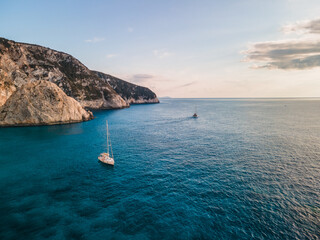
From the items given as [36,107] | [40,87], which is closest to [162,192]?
[36,107]

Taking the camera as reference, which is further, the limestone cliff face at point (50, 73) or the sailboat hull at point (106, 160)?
the limestone cliff face at point (50, 73)

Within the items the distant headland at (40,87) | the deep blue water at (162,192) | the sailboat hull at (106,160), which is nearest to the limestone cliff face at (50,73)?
the distant headland at (40,87)

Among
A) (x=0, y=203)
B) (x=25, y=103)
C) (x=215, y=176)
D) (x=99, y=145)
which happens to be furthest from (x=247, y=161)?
(x=25, y=103)

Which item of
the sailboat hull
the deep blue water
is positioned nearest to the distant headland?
the deep blue water

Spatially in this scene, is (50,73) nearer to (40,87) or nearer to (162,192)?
(40,87)

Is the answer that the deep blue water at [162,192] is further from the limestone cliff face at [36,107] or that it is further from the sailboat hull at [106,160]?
the limestone cliff face at [36,107]
